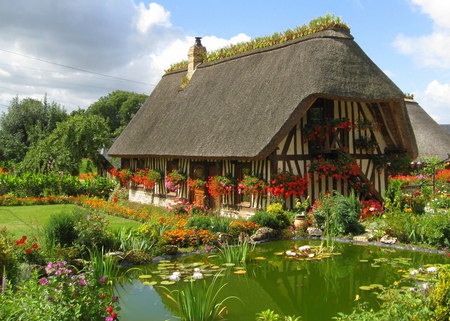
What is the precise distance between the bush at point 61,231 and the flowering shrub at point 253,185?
5947 millimetres

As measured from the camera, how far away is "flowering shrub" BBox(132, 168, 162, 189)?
1875cm

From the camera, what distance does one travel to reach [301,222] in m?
12.2

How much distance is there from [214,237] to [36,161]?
1912cm

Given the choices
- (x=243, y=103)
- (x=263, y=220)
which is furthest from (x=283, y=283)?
(x=243, y=103)

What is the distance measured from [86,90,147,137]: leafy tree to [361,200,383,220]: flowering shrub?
5315 cm

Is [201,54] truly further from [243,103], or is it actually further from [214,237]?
[214,237]

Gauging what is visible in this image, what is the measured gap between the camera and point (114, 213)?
16.2 m

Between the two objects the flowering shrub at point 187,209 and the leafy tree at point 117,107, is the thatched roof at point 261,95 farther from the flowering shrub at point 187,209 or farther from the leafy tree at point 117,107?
the leafy tree at point 117,107

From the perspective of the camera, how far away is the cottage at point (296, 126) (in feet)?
44.2

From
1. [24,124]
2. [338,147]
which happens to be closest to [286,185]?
[338,147]

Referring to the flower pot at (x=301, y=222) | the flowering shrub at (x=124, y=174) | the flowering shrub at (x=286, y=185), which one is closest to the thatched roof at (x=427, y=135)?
the flowering shrub at (x=286, y=185)

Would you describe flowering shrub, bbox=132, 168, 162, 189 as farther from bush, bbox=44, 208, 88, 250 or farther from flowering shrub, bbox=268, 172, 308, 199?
bush, bbox=44, 208, 88, 250

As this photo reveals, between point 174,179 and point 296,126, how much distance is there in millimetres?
5663

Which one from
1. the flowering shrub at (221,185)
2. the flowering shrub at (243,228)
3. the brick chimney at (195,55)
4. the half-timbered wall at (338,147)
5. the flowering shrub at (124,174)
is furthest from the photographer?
the brick chimney at (195,55)
